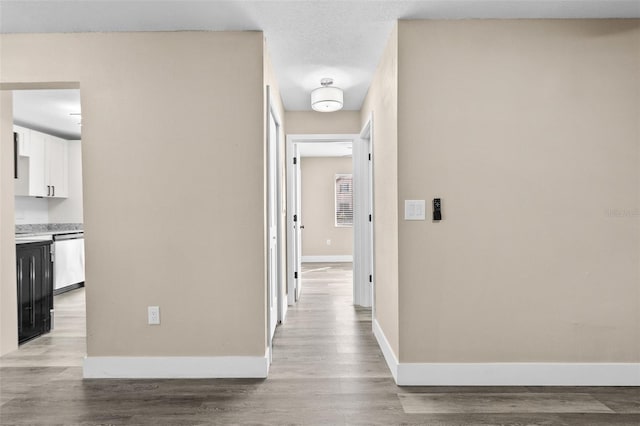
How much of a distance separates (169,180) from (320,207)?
611 cm

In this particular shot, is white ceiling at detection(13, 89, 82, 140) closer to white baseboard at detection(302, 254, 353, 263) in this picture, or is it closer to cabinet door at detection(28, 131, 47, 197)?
cabinet door at detection(28, 131, 47, 197)

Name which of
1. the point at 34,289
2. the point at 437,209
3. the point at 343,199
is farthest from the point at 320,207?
the point at 437,209

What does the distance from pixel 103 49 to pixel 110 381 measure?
7.37 ft

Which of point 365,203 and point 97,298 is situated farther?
point 365,203

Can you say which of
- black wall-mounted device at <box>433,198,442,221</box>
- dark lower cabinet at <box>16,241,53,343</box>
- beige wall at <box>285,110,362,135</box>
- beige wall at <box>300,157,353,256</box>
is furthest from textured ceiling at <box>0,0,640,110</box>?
beige wall at <box>300,157,353,256</box>

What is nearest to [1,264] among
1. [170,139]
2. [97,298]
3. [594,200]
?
[97,298]

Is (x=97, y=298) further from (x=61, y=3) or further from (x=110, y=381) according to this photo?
(x=61, y=3)

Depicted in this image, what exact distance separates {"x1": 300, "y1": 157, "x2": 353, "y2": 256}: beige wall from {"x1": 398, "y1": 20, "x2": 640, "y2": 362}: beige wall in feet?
19.9

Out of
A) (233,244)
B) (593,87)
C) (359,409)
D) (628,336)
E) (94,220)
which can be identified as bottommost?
(359,409)

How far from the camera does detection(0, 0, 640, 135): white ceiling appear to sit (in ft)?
7.37

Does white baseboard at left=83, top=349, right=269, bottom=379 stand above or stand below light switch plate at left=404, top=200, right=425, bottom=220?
below

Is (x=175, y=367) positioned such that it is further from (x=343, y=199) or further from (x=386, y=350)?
(x=343, y=199)

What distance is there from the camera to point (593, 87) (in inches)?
96.3

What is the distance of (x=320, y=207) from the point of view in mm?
8617
